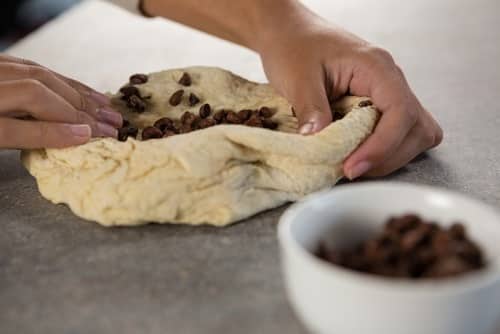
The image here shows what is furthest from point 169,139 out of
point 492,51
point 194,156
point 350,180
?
point 492,51

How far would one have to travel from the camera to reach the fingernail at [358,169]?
0.99m

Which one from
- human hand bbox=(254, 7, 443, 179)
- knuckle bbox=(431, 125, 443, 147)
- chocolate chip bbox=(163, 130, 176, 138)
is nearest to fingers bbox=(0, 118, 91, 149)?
chocolate chip bbox=(163, 130, 176, 138)

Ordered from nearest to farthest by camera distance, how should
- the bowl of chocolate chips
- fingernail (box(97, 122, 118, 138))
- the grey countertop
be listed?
the bowl of chocolate chips → the grey countertop → fingernail (box(97, 122, 118, 138))

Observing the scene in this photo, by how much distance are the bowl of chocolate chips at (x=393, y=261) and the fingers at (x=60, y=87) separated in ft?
1.56

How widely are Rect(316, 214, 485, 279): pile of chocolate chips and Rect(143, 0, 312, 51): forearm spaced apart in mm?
630

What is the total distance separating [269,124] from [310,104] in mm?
73

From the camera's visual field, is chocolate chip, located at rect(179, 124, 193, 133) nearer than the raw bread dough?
No

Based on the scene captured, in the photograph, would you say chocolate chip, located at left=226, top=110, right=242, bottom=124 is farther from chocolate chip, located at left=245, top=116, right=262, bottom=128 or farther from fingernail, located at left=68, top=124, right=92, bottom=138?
fingernail, located at left=68, top=124, right=92, bottom=138

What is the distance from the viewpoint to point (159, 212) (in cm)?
91

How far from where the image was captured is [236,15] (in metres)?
1.35

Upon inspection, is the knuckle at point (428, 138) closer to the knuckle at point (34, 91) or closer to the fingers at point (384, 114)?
the fingers at point (384, 114)

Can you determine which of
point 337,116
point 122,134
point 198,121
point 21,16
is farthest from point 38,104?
point 21,16

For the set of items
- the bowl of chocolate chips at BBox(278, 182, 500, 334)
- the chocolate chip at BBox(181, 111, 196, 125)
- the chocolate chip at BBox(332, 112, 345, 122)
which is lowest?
the chocolate chip at BBox(181, 111, 196, 125)

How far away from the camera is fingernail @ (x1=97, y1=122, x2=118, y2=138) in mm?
1013
